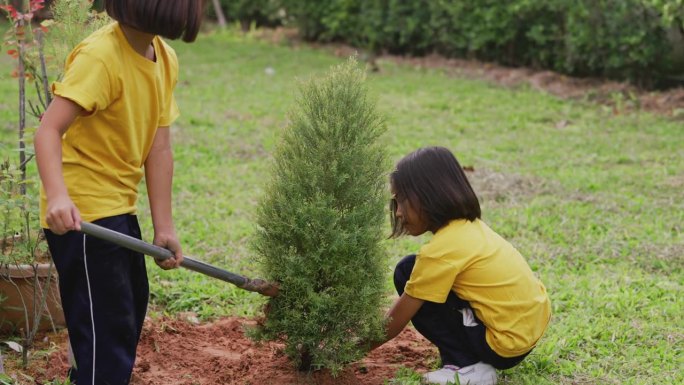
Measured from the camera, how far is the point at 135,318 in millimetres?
3070

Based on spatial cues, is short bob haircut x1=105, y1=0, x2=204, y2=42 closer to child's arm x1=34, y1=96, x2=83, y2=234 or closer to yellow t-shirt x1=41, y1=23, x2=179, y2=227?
yellow t-shirt x1=41, y1=23, x2=179, y2=227

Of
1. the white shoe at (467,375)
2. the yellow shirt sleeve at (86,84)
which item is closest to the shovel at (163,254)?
the yellow shirt sleeve at (86,84)

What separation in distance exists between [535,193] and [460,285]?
10.6 ft

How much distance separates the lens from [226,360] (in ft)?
11.9

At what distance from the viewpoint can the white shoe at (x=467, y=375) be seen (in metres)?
3.37

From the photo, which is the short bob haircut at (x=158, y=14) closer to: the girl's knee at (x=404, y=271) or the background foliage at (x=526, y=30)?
the girl's knee at (x=404, y=271)

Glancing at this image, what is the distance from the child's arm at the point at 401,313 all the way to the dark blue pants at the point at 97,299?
99 centimetres

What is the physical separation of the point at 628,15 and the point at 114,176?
793 centimetres

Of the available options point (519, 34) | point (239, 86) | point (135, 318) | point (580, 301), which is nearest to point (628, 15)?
point (519, 34)

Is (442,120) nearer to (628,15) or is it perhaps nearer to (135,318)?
(628,15)

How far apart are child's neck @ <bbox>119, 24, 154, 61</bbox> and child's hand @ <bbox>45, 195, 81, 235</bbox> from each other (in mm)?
578

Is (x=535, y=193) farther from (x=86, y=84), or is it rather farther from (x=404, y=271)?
(x=86, y=84)

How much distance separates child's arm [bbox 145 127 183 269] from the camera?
2994 millimetres

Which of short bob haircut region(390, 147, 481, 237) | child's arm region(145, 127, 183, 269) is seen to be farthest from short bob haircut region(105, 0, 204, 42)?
short bob haircut region(390, 147, 481, 237)
